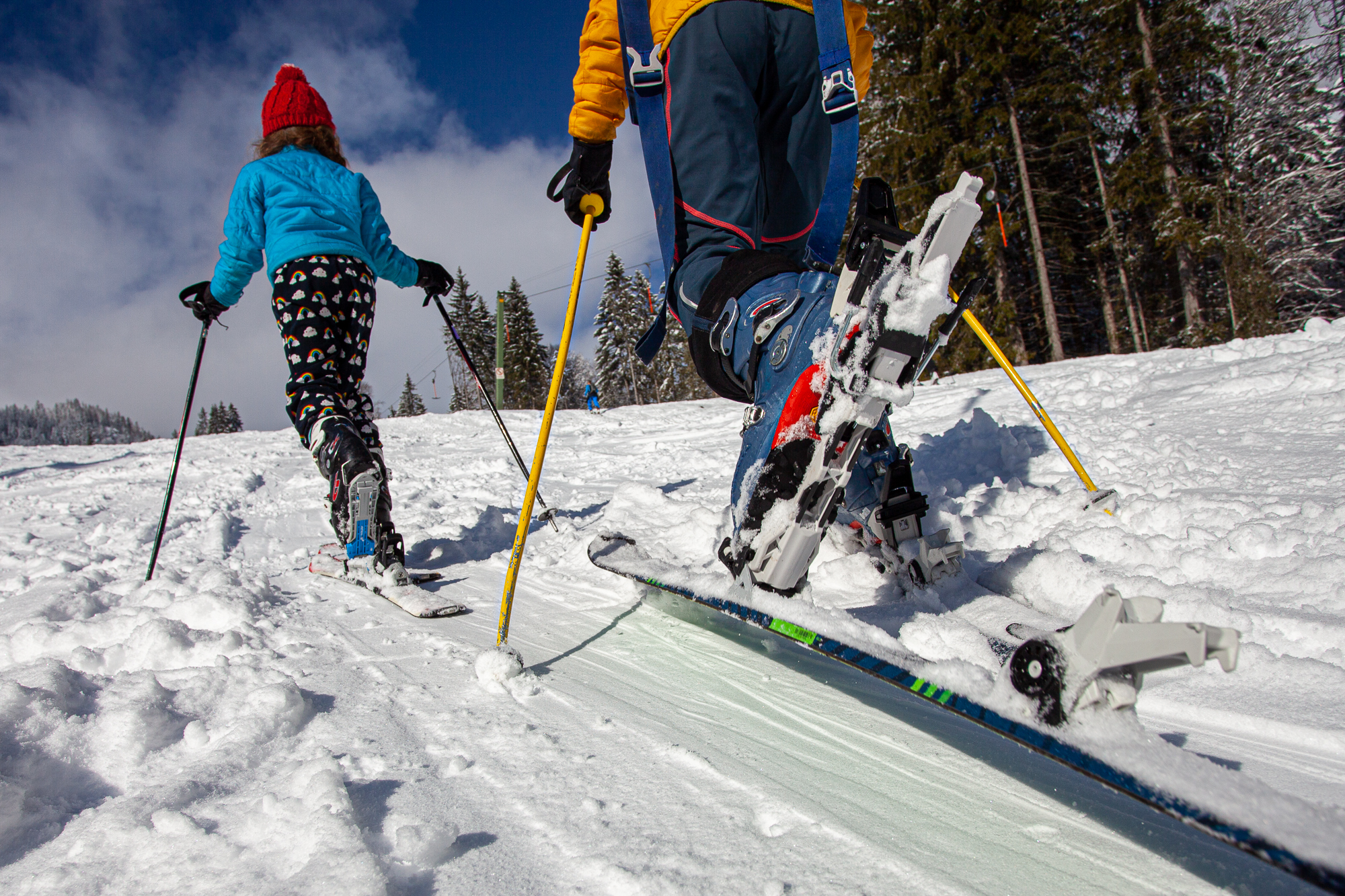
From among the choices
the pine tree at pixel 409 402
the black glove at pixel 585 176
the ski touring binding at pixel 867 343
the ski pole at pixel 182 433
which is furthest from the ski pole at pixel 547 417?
the pine tree at pixel 409 402

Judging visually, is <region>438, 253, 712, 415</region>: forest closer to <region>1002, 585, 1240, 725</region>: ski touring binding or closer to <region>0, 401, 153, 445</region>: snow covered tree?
<region>1002, 585, 1240, 725</region>: ski touring binding

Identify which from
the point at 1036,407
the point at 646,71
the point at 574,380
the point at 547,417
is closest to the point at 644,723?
the point at 547,417

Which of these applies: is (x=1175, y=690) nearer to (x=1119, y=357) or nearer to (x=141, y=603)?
(x=141, y=603)

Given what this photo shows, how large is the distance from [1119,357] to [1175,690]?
7.04 m

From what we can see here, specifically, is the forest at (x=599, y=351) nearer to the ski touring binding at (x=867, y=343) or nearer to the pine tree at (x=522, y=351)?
the pine tree at (x=522, y=351)

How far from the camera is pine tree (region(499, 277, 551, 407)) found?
36625mm

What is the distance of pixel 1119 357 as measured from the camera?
690 cm

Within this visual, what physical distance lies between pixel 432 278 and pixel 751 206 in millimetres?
2136

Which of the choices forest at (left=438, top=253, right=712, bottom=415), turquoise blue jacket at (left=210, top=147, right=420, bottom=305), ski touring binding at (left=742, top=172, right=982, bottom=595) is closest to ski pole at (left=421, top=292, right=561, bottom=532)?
turquoise blue jacket at (left=210, top=147, right=420, bottom=305)

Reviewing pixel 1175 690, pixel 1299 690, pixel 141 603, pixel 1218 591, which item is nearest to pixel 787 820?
pixel 1175 690

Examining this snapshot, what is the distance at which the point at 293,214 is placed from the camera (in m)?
2.56

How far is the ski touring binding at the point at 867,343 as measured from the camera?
1.09 metres

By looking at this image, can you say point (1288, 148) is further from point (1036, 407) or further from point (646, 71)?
point (646, 71)

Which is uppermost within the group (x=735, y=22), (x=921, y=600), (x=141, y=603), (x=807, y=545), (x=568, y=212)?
(x=735, y=22)
